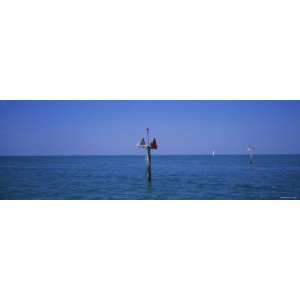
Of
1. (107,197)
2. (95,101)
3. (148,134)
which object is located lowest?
(107,197)

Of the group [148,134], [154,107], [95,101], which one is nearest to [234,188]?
[148,134]

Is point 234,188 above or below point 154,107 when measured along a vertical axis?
below

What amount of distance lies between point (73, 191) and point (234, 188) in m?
3.99

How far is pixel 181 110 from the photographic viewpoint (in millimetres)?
Result: 7551

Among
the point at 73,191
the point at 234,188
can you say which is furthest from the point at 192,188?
the point at 73,191

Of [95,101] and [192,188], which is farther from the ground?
[95,101]
